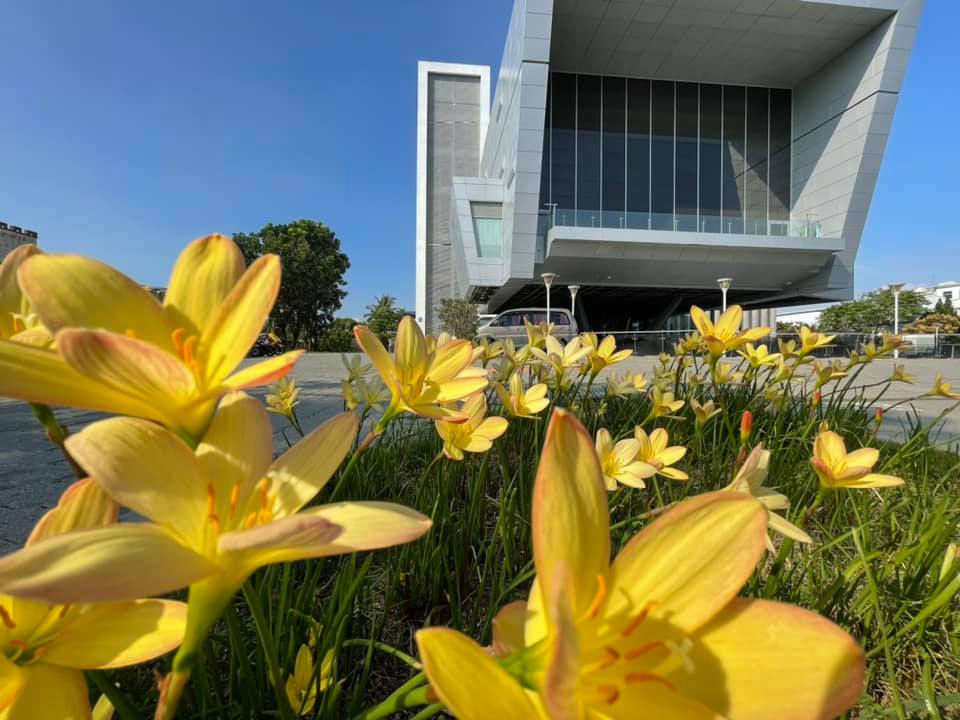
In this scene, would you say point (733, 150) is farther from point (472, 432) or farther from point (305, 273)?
point (472, 432)

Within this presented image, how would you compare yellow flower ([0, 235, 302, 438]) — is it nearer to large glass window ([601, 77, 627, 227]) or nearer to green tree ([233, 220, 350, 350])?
large glass window ([601, 77, 627, 227])

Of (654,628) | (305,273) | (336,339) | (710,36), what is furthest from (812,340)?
(305,273)

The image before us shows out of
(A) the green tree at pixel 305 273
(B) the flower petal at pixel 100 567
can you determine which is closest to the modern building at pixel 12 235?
(A) the green tree at pixel 305 273

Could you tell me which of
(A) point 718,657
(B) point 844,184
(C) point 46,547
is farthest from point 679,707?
(B) point 844,184

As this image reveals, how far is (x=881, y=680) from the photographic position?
88cm

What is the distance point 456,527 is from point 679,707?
98 cm

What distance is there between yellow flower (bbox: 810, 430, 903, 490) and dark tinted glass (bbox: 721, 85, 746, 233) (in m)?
22.9

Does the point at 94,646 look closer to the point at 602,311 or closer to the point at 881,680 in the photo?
the point at 881,680

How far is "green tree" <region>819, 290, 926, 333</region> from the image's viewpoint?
33750 mm

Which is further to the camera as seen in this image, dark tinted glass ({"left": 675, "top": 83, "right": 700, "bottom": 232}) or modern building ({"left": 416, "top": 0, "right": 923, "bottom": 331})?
dark tinted glass ({"left": 675, "top": 83, "right": 700, "bottom": 232})

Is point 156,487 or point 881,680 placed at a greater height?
point 156,487

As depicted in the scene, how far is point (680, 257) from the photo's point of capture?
701 inches

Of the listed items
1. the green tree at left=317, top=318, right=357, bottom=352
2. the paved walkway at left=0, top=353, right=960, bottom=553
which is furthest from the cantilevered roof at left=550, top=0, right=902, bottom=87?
the paved walkway at left=0, top=353, right=960, bottom=553

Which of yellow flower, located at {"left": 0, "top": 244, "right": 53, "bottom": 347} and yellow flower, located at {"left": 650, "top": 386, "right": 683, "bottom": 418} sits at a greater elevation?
yellow flower, located at {"left": 0, "top": 244, "right": 53, "bottom": 347}
